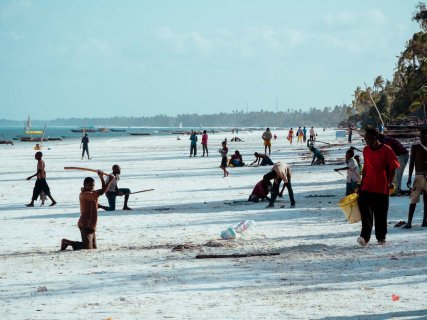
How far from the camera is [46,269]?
9.34 metres

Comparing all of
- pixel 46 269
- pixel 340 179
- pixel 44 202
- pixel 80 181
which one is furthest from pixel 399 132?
pixel 46 269

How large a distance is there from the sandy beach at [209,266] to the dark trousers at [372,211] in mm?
213

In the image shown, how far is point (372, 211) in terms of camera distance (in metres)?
10.5

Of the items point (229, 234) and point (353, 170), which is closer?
point (229, 234)

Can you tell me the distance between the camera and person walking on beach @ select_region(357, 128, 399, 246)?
1016cm

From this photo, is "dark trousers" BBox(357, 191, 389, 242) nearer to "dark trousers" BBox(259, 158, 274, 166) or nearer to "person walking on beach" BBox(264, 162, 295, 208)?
"person walking on beach" BBox(264, 162, 295, 208)

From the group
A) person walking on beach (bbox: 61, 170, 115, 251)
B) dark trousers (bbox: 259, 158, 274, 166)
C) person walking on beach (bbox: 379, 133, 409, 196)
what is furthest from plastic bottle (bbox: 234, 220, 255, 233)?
dark trousers (bbox: 259, 158, 274, 166)

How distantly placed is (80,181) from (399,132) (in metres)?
21.3

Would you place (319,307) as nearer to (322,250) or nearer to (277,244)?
(322,250)

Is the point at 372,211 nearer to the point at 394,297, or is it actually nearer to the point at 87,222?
the point at 394,297

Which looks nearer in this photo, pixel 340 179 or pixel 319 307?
pixel 319 307

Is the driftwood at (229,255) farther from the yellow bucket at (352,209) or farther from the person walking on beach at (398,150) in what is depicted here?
the person walking on beach at (398,150)

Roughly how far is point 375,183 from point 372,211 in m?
0.44

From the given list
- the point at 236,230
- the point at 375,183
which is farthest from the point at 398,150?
the point at 375,183
